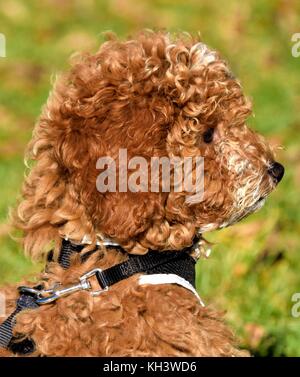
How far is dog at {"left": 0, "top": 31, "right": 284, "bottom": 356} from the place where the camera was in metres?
3.67

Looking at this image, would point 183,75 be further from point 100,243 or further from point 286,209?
point 286,209

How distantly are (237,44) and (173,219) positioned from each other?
994 cm

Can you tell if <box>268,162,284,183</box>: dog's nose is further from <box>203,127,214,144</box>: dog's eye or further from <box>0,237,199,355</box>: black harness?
<box>0,237,199,355</box>: black harness

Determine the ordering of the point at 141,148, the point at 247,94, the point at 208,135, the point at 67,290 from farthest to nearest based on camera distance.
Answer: the point at 247,94, the point at 208,135, the point at 141,148, the point at 67,290

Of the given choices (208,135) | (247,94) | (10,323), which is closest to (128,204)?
(208,135)

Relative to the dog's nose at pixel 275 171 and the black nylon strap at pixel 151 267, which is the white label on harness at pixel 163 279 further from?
the dog's nose at pixel 275 171

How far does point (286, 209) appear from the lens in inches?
283

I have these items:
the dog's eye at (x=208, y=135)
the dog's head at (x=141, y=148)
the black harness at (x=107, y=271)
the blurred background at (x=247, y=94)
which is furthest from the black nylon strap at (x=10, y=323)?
the dog's eye at (x=208, y=135)

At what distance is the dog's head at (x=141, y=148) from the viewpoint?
3.76 meters

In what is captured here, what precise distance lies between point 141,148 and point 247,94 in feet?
12.8

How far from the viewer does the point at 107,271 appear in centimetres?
374

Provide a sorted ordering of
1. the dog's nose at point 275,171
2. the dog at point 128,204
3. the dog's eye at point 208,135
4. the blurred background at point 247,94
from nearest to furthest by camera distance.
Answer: the dog at point 128,204 → the dog's eye at point 208,135 → the dog's nose at point 275,171 → the blurred background at point 247,94

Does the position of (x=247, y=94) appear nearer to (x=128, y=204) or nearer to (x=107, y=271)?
(x=128, y=204)

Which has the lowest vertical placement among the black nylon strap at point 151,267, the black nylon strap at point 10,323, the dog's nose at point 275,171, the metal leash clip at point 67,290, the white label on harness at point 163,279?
the black nylon strap at point 10,323
